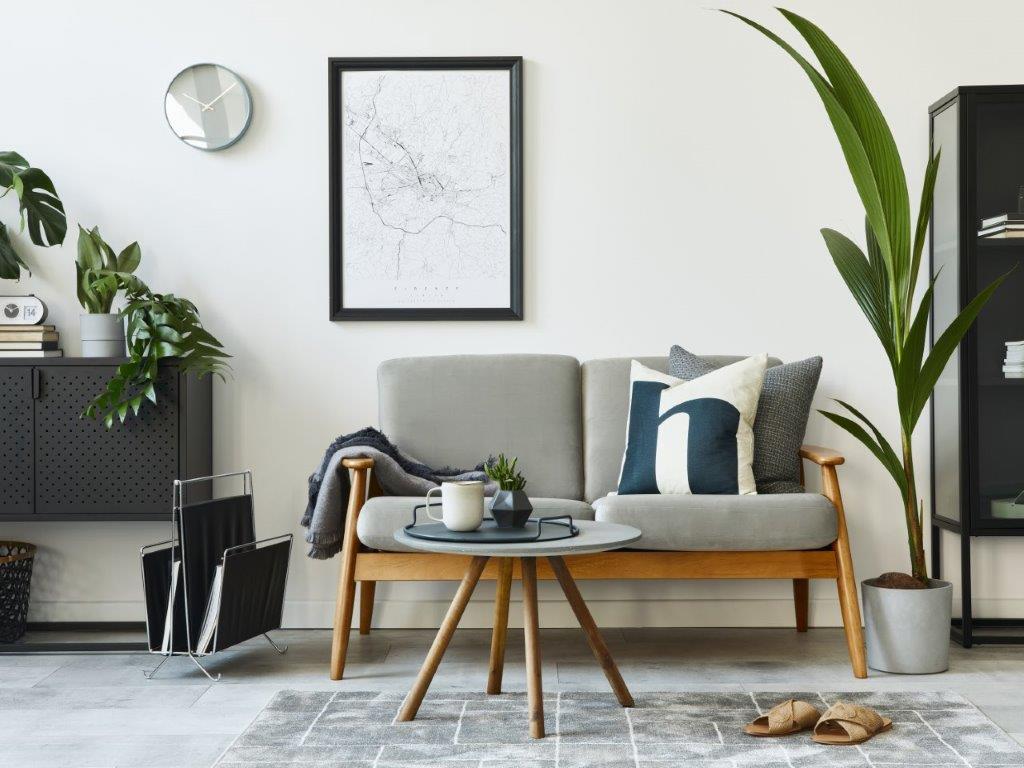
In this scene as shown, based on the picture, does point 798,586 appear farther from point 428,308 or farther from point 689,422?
point 428,308

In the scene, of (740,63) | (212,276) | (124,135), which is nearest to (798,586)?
(740,63)

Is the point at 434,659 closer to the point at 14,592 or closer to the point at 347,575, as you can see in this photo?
the point at 347,575

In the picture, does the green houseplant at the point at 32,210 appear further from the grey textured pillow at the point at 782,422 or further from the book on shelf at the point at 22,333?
the grey textured pillow at the point at 782,422

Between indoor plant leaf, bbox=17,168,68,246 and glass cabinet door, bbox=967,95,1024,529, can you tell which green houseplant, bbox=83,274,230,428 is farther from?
glass cabinet door, bbox=967,95,1024,529

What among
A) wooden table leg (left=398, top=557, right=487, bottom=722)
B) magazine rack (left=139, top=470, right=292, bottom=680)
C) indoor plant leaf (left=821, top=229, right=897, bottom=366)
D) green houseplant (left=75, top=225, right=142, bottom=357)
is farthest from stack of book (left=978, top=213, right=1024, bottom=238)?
green houseplant (left=75, top=225, right=142, bottom=357)

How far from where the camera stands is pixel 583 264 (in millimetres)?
3529

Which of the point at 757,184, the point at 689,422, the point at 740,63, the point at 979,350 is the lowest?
the point at 689,422

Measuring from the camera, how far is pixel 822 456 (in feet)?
9.58

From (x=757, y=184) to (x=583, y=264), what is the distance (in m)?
0.65

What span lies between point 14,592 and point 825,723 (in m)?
2.46

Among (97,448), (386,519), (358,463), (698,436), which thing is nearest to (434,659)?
(386,519)

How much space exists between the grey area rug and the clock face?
6.20ft

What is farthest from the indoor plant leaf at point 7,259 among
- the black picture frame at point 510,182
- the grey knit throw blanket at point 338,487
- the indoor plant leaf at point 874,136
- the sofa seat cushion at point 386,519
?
the indoor plant leaf at point 874,136

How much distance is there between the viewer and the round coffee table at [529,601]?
220 cm
